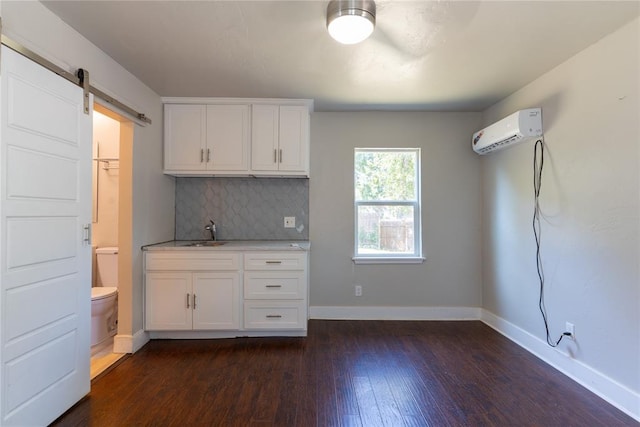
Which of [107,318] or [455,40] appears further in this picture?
[107,318]

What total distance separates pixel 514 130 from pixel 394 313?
213 cm

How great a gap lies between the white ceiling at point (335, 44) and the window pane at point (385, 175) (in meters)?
0.77

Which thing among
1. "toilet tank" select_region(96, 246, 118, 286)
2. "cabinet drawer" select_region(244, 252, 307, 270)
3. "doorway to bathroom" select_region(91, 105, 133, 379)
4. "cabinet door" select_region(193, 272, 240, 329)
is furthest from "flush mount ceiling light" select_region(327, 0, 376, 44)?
"toilet tank" select_region(96, 246, 118, 286)

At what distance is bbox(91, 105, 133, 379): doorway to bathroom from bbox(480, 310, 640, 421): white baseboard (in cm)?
341

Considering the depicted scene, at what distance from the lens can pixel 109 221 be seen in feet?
10.00

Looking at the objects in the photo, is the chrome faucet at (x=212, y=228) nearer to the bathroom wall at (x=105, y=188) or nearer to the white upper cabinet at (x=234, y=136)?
the white upper cabinet at (x=234, y=136)

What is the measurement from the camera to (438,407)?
5.97 feet

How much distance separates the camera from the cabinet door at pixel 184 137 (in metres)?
2.95

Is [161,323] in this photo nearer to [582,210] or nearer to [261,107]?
[261,107]

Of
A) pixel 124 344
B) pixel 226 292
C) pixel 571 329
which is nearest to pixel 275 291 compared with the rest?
pixel 226 292

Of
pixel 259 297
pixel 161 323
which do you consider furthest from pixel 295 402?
pixel 161 323

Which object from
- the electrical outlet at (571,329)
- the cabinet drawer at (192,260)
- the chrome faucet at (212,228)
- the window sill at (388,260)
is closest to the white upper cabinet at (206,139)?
the chrome faucet at (212,228)

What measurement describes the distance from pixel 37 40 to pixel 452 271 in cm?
379

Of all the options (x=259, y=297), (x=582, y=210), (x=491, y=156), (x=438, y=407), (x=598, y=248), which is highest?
(x=491, y=156)
